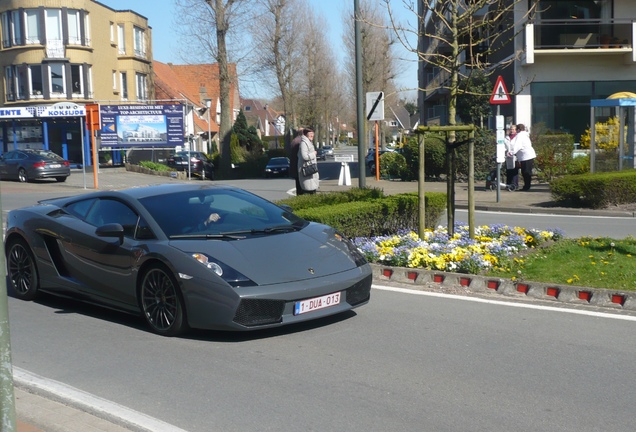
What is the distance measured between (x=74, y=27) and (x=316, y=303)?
47.4m

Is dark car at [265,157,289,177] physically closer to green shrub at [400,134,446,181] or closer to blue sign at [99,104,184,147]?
blue sign at [99,104,184,147]

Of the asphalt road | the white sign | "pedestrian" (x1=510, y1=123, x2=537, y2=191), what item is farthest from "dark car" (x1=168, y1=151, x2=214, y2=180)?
the asphalt road

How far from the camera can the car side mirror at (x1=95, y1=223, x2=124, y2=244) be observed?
742cm

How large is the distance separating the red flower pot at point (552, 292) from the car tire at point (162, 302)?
12.6 feet

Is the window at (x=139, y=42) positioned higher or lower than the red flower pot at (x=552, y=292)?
higher

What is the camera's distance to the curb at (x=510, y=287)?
8008 millimetres

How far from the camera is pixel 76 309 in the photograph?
27.6 feet

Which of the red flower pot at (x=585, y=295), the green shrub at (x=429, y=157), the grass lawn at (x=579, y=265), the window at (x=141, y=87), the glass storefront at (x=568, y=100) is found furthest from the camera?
the window at (x=141, y=87)

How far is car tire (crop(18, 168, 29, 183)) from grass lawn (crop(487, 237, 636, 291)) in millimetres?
28302

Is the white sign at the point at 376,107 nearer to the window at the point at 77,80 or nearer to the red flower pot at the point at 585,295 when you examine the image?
the red flower pot at the point at 585,295

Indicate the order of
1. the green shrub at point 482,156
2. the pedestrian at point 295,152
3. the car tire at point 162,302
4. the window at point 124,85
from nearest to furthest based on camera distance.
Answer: the car tire at point 162,302, the pedestrian at point 295,152, the green shrub at point 482,156, the window at point 124,85

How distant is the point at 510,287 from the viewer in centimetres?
858

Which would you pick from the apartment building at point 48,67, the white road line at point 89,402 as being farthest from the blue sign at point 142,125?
the white road line at point 89,402

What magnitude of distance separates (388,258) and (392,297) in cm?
118
